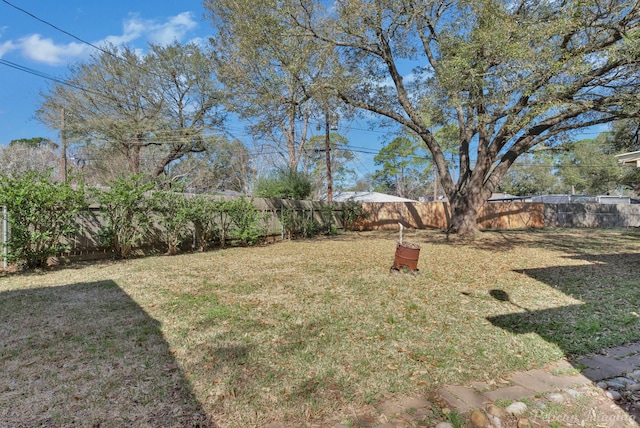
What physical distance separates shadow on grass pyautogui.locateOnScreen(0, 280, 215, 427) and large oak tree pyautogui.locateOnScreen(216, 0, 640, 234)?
729 centimetres

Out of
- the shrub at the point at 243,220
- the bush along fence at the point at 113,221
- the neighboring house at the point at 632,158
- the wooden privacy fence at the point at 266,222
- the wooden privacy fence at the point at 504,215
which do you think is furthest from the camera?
the wooden privacy fence at the point at 504,215

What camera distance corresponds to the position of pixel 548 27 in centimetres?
624

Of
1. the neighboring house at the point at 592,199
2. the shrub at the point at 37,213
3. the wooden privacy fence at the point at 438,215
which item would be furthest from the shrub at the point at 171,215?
the neighboring house at the point at 592,199

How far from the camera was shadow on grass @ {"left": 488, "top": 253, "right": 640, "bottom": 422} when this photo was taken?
272 centimetres

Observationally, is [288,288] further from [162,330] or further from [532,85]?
[532,85]

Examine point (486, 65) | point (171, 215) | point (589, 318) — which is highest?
point (486, 65)

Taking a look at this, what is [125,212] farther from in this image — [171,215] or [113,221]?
[171,215]

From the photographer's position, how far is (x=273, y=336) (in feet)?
9.77

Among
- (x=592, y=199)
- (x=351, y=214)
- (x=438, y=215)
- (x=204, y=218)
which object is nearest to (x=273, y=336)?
(x=204, y=218)

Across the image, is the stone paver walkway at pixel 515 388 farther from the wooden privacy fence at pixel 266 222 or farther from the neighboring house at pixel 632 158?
the wooden privacy fence at pixel 266 222

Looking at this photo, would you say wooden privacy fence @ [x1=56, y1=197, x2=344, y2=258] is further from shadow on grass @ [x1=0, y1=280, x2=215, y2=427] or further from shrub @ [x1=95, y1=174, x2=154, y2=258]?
shadow on grass @ [x1=0, y1=280, x2=215, y2=427]

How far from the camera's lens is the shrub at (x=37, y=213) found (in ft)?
17.3

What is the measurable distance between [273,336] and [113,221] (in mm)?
5589

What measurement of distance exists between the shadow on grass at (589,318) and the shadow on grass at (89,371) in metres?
2.93
